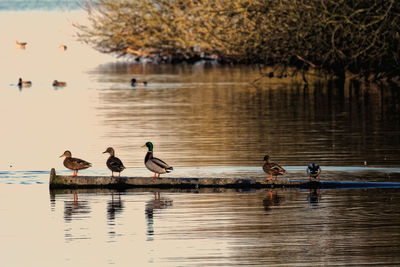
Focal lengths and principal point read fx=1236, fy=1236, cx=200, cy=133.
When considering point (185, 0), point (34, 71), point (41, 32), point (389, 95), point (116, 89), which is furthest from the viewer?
point (41, 32)

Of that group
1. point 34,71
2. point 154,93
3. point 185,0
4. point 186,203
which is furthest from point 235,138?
point 34,71

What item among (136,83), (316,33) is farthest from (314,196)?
(136,83)

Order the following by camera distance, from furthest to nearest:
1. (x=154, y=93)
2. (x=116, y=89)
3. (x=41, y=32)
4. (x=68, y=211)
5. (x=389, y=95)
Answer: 1. (x=41, y=32)
2. (x=116, y=89)
3. (x=154, y=93)
4. (x=389, y=95)
5. (x=68, y=211)

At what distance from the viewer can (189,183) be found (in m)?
19.2

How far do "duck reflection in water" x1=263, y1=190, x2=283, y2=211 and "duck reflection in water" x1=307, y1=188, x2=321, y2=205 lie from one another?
436 mm

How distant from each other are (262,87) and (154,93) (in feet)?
17.1

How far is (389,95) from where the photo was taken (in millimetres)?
45031

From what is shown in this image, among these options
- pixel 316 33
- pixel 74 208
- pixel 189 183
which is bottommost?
pixel 74 208

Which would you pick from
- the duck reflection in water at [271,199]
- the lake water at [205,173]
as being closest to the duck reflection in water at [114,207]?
the lake water at [205,173]

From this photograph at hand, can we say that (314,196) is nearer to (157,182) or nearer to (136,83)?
(157,182)

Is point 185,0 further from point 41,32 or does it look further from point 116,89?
point 41,32

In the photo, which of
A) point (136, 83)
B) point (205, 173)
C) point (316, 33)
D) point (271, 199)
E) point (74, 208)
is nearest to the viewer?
point (74, 208)

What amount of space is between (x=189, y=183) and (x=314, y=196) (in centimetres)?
201

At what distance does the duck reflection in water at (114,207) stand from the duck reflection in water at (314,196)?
2.76 meters
